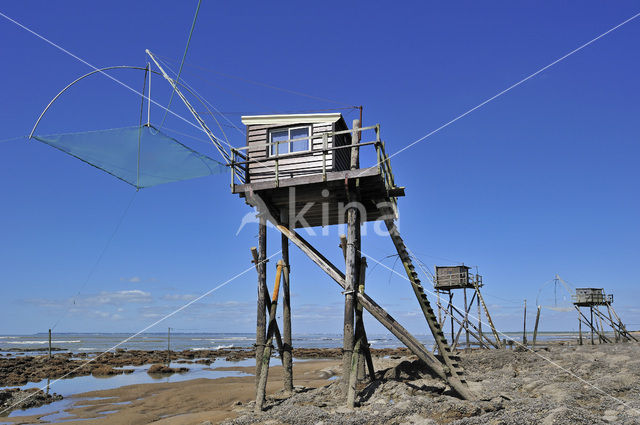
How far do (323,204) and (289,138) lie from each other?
2439mm

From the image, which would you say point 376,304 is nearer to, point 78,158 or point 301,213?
point 301,213

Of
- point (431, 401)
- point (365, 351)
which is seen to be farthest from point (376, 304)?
point (431, 401)

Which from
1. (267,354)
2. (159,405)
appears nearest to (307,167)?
(267,354)

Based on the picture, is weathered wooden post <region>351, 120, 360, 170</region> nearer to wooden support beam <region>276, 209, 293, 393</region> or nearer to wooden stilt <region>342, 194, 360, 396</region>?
wooden stilt <region>342, 194, 360, 396</region>

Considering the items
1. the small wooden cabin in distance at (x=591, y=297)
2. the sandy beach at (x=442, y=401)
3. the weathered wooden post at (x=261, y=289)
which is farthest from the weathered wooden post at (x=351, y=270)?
the small wooden cabin in distance at (x=591, y=297)

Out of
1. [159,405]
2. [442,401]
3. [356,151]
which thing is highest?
[356,151]

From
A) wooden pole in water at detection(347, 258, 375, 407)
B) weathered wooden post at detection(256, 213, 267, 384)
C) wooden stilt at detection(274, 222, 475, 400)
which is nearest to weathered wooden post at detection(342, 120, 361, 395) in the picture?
wooden pole in water at detection(347, 258, 375, 407)

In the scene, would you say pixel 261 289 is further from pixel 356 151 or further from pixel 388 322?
pixel 356 151

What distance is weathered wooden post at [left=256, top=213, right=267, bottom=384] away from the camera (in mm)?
13367

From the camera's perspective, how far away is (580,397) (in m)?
11.6

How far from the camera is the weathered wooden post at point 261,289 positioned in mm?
13367

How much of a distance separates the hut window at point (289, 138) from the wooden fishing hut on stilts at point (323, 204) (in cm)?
3

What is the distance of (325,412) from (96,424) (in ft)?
27.2

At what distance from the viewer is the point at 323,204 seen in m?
14.1
